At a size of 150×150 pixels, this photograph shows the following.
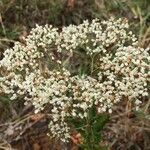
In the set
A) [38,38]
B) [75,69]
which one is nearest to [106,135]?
[75,69]

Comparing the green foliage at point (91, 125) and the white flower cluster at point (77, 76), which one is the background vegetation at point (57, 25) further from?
the white flower cluster at point (77, 76)

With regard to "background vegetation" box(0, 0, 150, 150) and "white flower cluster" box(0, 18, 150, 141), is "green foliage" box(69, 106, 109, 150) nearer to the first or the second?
"white flower cluster" box(0, 18, 150, 141)

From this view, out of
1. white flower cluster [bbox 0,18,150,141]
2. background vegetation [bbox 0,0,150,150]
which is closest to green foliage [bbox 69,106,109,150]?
white flower cluster [bbox 0,18,150,141]

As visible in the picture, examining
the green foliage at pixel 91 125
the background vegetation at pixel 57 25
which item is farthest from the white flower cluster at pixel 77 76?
the background vegetation at pixel 57 25

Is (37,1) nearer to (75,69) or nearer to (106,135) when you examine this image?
(75,69)

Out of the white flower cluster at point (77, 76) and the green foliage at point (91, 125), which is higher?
the white flower cluster at point (77, 76)

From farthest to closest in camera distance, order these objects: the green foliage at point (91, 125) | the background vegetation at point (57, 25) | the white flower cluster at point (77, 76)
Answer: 1. the background vegetation at point (57, 25)
2. the green foliage at point (91, 125)
3. the white flower cluster at point (77, 76)

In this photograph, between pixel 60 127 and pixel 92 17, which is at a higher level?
pixel 92 17
